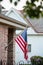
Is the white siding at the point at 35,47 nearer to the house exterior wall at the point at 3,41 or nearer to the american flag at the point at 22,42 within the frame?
the american flag at the point at 22,42

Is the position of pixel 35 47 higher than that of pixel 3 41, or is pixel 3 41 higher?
pixel 35 47

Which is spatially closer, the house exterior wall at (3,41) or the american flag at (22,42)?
the house exterior wall at (3,41)

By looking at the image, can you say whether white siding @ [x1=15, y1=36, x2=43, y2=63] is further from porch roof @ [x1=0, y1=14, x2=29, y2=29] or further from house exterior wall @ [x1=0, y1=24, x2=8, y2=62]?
house exterior wall @ [x1=0, y1=24, x2=8, y2=62]

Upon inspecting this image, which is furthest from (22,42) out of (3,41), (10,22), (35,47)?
(35,47)

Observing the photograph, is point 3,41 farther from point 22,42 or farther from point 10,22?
point 22,42

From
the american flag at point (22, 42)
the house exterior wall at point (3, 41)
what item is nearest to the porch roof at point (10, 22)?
the house exterior wall at point (3, 41)

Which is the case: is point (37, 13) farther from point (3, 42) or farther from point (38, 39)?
point (38, 39)

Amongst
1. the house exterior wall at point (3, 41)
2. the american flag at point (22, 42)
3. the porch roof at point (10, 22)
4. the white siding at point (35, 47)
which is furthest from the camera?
the white siding at point (35, 47)

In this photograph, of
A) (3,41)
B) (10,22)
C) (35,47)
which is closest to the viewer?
(10,22)

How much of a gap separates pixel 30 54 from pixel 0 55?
1827cm

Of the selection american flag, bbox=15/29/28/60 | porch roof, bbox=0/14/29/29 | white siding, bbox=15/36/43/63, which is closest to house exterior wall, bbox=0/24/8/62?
porch roof, bbox=0/14/29/29

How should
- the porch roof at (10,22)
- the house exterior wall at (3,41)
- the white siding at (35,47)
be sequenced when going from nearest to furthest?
1. the porch roof at (10,22)
2. the house exterior wall at (3,41)
3. the white siding at (35,47)

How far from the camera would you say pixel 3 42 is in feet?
45.7

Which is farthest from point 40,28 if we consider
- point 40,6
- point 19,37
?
point 40,6
